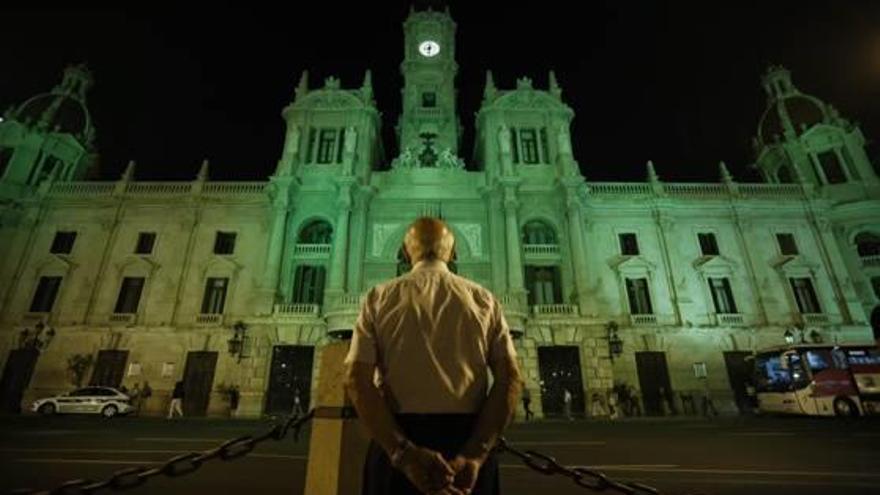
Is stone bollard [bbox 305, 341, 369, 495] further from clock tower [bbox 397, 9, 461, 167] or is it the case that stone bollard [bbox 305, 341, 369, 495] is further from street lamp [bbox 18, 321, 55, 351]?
street lamp [bbox 18, 321, 55, 351]

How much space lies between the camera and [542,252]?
25.6 meters

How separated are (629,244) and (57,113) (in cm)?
4309

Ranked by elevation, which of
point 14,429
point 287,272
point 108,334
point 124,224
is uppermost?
point 124,224

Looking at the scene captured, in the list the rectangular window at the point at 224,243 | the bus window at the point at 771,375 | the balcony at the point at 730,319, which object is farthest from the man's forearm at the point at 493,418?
the rectangular window at the point at 224,243

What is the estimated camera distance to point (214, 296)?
2462 cm

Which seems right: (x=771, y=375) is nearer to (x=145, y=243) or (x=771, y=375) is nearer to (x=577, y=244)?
(x=577, y=244)

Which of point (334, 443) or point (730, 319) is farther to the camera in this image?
point (730, 319)

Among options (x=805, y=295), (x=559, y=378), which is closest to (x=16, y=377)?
(x=559, y=378)

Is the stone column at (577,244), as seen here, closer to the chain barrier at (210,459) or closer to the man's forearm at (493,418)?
the chain barrier at (210,459)

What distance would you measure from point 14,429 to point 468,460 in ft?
57.8

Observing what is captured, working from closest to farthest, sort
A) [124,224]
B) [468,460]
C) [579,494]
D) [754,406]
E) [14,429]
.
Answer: [468,460], [579,494], [14,429], [754,406], [124,224]

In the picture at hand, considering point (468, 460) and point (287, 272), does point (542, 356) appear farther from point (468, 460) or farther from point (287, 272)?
point (468, 460)

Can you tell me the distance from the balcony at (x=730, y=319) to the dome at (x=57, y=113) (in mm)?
45551

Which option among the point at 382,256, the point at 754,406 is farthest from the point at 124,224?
the point at 754,406
